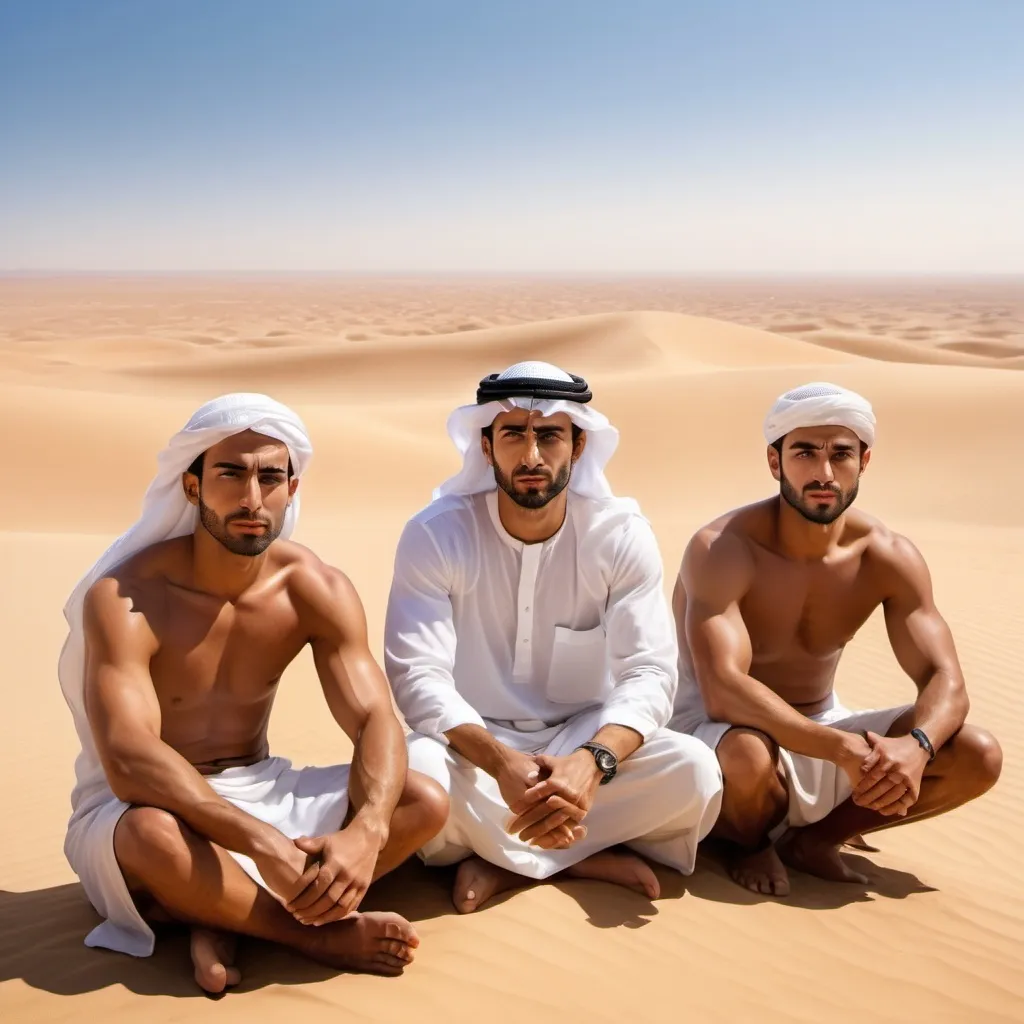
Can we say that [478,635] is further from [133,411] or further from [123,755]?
[133,411]

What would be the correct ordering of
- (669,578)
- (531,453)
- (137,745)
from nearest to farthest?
1. (137,745)
2. (531,453)
3. (669,578)

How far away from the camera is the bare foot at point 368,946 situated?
3.46 metres

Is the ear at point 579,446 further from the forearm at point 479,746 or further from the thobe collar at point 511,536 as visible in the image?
the forearm at point 479,746

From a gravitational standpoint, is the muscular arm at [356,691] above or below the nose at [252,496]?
below

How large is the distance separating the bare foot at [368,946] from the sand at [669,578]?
5 centimetres

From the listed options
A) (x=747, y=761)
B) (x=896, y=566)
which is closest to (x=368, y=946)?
(x=747, y=761)

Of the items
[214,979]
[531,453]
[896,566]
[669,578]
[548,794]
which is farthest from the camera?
[669,578]

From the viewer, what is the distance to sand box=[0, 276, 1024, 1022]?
3.47 metres

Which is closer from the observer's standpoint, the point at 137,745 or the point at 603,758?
the point at 137,745

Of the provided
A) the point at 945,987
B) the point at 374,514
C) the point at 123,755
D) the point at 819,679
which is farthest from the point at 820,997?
the point at 374,514

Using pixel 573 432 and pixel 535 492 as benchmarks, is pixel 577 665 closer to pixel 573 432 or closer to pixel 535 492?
pixel 535 492

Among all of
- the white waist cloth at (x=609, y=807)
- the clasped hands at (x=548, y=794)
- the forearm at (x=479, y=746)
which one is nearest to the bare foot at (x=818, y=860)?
the white waist cloth at (x=609, y=807)

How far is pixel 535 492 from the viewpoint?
424cm

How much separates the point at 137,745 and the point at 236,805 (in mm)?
422
